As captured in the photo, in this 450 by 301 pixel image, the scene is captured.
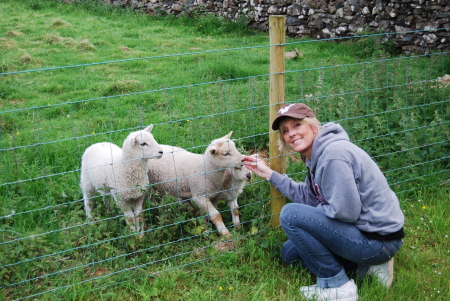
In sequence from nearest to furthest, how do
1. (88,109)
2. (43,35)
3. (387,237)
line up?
(387,237)
(88,109)
(43,35)

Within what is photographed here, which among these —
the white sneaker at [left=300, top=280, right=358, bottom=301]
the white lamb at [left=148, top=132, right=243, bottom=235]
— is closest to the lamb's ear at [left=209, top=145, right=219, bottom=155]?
the white lamb at [left=148, top=132, right=243, bottom=235]

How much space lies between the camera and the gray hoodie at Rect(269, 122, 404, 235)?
3033 millimetres

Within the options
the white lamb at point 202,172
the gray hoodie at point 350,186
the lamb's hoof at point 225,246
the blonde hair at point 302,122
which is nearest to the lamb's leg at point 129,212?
the white lamb at point 202,172

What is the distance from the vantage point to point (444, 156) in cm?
512

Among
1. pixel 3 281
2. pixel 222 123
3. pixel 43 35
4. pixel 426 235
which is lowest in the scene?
pixel 426 235

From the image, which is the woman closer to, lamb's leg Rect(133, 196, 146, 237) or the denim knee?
the denim knee

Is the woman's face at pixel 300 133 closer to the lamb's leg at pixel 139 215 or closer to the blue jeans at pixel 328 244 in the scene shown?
the blue jeans at pixel 328 244

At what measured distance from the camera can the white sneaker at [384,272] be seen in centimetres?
339

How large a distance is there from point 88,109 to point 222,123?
2.48 meters

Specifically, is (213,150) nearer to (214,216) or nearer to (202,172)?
(202,172)

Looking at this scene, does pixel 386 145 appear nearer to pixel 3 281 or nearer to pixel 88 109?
pixel 3 281

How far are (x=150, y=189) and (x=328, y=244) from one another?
187 cm

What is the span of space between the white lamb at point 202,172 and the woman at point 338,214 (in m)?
0.92

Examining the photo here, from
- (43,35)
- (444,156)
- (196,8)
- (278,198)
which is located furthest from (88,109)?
(196,8)
